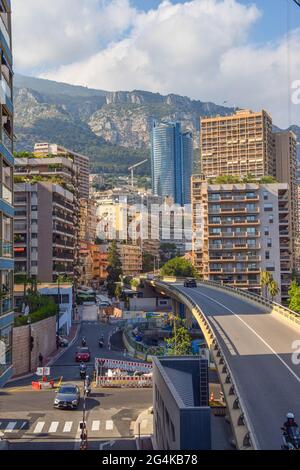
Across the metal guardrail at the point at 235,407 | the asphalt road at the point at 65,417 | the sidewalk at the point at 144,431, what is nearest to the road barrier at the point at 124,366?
the asphalt road at the point at 65,417

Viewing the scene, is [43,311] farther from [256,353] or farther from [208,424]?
[208,424]

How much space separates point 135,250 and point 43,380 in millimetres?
125940

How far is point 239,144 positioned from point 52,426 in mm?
157393

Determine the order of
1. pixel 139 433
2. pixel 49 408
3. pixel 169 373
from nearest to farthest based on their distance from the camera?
pixel 169 373 < pixel 139 433 < pixel 49 408

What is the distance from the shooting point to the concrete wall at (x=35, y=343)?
41.4 metres

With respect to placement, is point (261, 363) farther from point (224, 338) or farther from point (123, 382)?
point (123, 382)

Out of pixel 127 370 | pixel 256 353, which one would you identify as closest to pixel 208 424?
pixel 256 353

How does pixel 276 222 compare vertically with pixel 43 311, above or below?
above

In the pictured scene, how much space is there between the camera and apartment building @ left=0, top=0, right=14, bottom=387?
1680cm

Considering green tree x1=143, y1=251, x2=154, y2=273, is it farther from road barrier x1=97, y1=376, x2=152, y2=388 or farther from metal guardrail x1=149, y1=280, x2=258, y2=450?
metal guardrail x1=149, y1=280, x2=258, y2=450

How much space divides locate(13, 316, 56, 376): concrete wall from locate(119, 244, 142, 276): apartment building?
105189 millimetres

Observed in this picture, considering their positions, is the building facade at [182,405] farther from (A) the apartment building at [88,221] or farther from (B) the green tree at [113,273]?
(A) the apartment building at [88,221]

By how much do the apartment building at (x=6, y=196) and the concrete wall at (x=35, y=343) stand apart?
23030mm

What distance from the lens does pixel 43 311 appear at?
49312 millimetres
